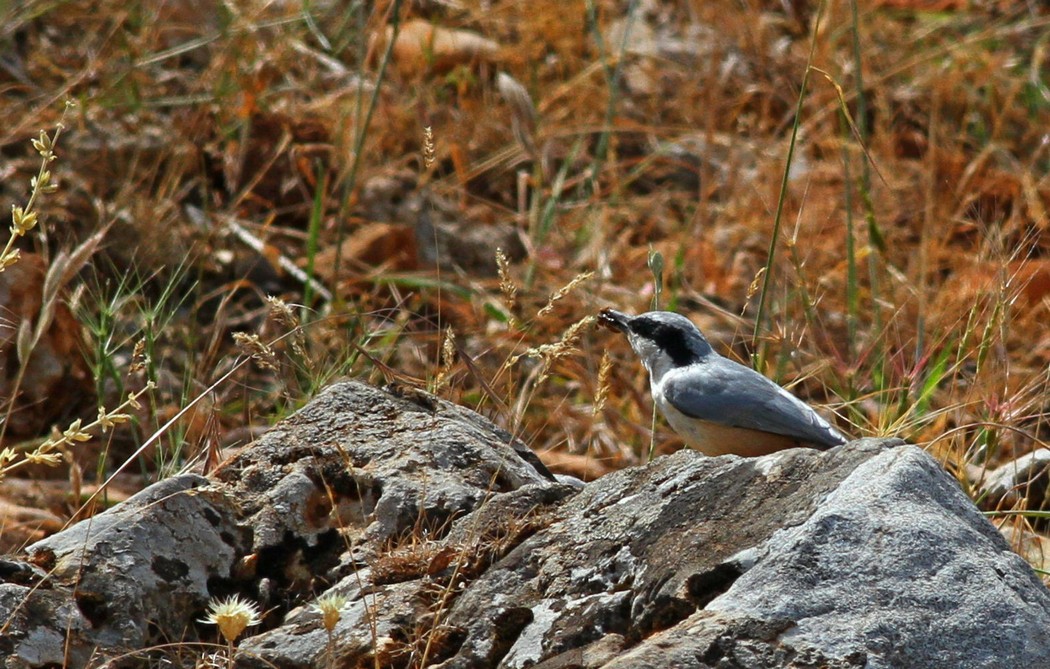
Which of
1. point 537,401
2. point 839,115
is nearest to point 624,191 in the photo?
point 839,115

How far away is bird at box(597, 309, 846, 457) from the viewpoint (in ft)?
9.96

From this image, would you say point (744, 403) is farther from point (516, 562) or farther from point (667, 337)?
point (516, 562)

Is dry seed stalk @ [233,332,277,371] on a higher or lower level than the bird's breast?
higher

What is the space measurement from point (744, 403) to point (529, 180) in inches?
119

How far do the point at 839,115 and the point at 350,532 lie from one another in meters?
4.41

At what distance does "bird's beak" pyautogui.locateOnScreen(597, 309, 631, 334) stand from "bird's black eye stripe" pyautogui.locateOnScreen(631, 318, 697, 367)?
0.06 meters

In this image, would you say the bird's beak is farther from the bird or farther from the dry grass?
the dry grass

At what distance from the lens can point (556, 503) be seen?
7.89 ft

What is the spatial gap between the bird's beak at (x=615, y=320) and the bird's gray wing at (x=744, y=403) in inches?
14.1

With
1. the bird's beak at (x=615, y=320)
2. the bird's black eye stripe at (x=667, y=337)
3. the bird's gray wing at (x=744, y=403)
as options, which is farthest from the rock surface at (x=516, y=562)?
the bird's beak at (x=615, y=320)

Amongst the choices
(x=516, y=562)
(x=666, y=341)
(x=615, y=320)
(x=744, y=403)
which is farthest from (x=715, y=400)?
(x=516, y=562)

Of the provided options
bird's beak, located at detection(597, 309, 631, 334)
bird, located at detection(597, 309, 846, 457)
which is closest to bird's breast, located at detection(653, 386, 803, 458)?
bird, located at detection(597, 309, 846, 457)

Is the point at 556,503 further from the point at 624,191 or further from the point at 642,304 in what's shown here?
the point at 624,191

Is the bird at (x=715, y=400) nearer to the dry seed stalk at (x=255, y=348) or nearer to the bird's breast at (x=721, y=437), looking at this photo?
the bird's breast at (x=721, y=437)
